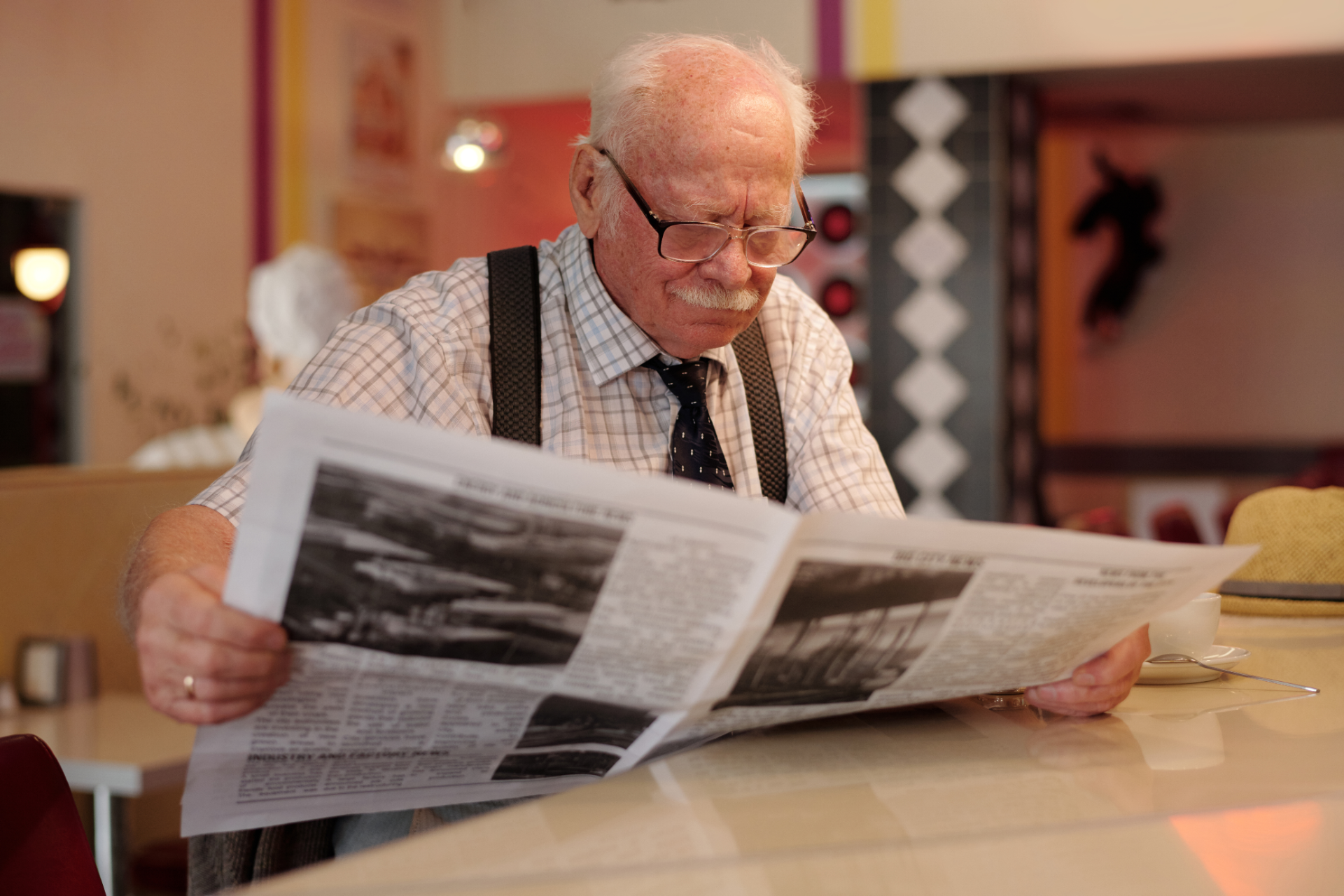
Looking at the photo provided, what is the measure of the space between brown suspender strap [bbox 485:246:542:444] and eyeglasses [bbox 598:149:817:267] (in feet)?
0.50

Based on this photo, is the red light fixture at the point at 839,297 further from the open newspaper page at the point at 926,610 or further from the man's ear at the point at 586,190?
the open newspaper page at the point at 926,610

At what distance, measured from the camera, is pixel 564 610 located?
28.5 inches

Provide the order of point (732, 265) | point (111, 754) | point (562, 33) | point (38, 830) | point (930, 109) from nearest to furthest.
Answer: point (38, 830), point (732, 265), point (111, 754), point (930, 109), point (562, 33)

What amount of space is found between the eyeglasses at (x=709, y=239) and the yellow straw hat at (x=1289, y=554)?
58cm

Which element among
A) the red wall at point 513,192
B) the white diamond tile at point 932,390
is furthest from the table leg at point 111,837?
the red wall at point 513,192

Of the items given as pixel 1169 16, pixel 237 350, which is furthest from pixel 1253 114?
pixel 237 350

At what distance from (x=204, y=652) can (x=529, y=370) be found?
2.00 feet

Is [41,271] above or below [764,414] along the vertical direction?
above

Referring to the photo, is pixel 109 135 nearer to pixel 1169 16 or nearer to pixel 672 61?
pixel 1169 16

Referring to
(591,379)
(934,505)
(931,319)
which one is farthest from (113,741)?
(931,319)

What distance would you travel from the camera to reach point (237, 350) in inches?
232

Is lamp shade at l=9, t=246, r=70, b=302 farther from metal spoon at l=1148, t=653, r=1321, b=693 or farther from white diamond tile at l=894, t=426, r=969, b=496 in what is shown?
metal spoon at l=1148, t=653, r=1321, b=693

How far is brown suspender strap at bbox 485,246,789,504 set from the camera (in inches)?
49.8

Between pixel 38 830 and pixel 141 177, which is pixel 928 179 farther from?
pixel 38 830
